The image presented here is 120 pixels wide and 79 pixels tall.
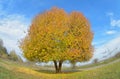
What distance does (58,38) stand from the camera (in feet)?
139

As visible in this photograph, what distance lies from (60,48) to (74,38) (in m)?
2.45

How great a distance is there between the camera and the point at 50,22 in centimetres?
4297

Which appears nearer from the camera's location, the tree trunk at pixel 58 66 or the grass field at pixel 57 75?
the grass field at pixel 57 75

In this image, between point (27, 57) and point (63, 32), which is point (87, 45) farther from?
point (27, 57)

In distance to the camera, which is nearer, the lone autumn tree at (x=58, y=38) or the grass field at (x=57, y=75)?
the grass field at (x=57, y=75)

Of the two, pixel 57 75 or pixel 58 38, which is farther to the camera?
pixel 58 38

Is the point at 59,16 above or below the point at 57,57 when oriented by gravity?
above

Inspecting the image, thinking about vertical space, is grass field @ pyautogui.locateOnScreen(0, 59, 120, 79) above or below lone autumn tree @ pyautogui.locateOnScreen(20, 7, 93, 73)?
below

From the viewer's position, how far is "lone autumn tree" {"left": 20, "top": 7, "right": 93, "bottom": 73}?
42.3 m

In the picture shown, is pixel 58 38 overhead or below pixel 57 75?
overhead

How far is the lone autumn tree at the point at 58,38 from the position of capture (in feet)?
139

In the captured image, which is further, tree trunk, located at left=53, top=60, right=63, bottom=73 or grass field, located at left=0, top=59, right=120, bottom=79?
tree trunk, located at left=53, top=60, right=63, bottom=73

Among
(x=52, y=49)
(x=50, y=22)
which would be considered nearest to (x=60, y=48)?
(x=52, y=49)

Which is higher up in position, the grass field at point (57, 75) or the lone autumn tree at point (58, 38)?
the lone autumn tree at point (58, 38)
